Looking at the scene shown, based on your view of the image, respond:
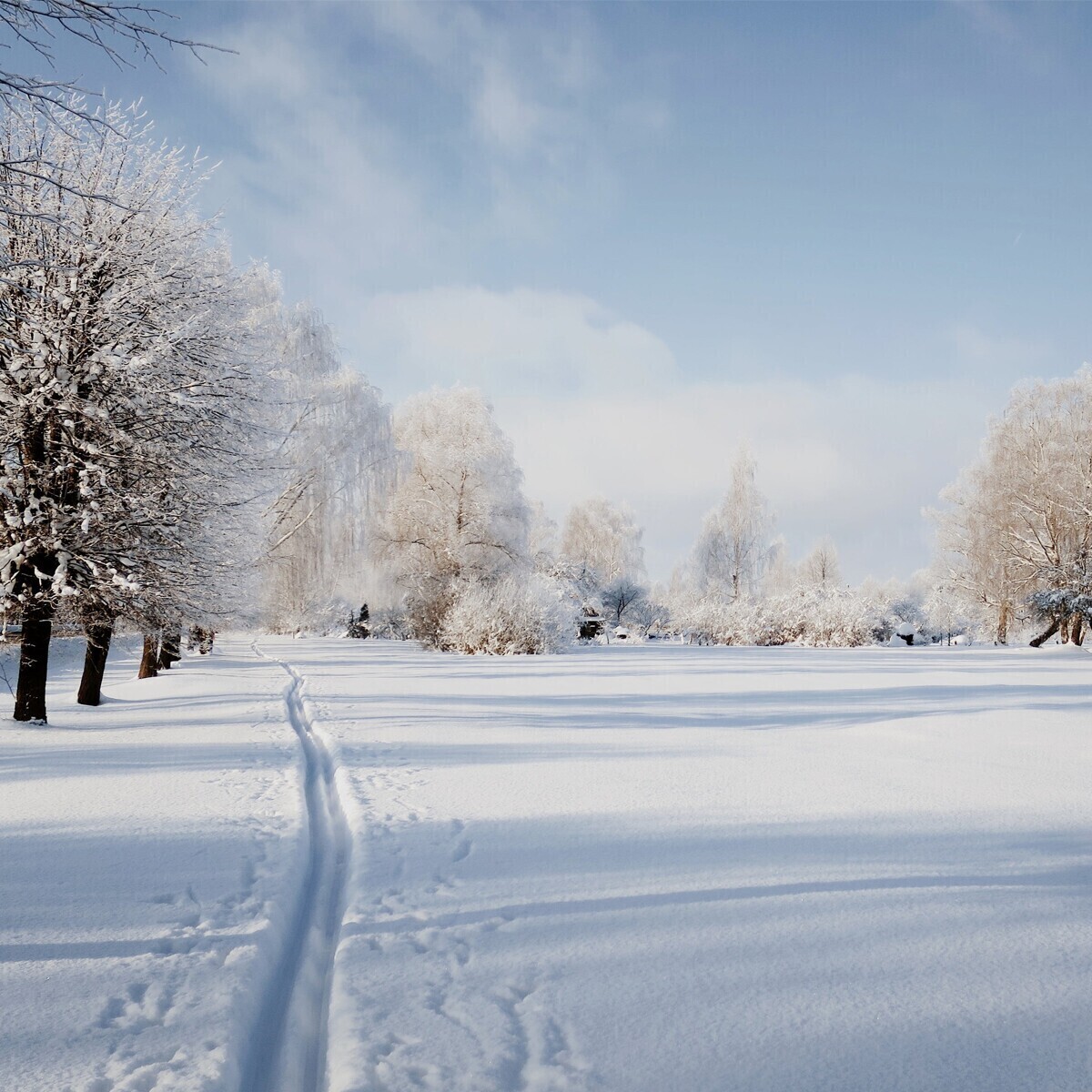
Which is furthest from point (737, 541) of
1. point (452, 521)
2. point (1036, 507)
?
point (452, 521)

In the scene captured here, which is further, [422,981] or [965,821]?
[965,821]

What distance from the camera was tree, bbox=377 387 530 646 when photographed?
26.2 meters

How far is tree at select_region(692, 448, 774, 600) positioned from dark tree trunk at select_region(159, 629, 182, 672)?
34167mm

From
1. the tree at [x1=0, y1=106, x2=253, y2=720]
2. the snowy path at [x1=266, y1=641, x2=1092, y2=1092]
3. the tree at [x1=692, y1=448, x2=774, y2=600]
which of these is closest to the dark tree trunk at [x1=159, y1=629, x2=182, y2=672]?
the tree at [x1=0, y1=106, x2=253, y2=720]

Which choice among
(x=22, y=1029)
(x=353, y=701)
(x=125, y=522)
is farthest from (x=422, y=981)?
(x=353, y=701)

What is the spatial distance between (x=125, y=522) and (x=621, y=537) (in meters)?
50.3

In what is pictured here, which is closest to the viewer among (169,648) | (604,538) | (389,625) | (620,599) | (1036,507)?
(169,648)

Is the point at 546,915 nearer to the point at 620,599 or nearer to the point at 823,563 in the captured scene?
the point at 620,599

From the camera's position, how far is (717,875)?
363 cm

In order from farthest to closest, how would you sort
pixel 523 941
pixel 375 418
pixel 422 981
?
pixel 375 418 → pixel 523 941 → pixel 422 981

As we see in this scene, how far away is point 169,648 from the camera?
50.0ft

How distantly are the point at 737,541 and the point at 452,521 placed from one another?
2556cm

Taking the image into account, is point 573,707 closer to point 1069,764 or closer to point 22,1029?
point 1069,764

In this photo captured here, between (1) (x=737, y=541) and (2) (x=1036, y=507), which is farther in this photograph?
(1) (x=737, y=541)
